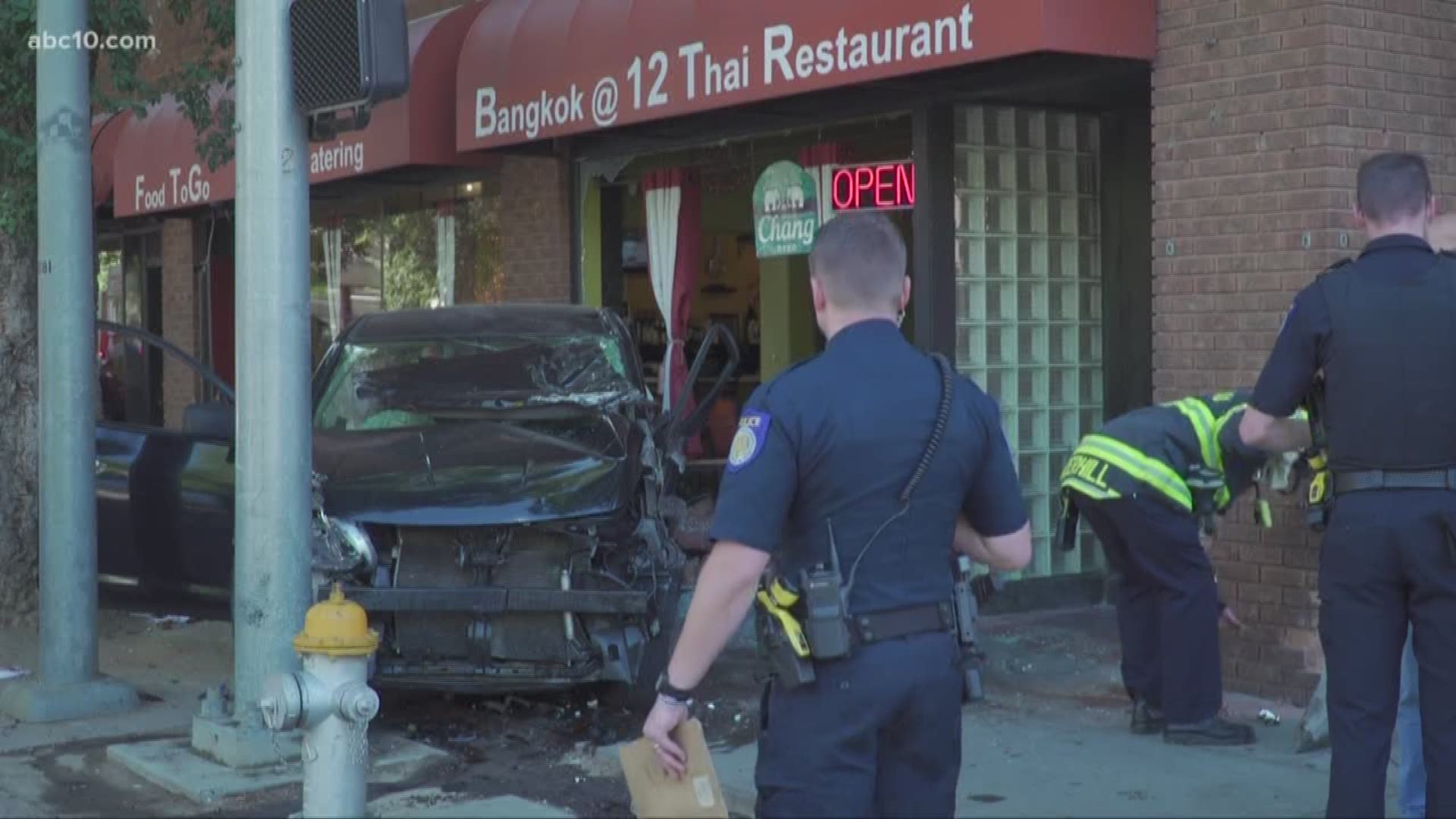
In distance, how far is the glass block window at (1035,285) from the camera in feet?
33.7

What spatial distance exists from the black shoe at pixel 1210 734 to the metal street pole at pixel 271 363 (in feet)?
11.3

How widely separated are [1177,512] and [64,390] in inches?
196

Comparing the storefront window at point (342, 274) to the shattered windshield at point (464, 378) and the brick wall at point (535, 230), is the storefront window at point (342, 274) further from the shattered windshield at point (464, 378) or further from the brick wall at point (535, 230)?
the shattered windshield at point (464, 378)

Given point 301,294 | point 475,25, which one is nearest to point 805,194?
point 475,25

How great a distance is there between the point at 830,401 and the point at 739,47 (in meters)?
6.22

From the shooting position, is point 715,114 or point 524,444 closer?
point 524,444

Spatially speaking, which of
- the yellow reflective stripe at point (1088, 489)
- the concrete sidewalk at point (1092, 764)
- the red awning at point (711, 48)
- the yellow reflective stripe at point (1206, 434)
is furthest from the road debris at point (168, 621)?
the yellow reflective stripe at point (1206, 434)

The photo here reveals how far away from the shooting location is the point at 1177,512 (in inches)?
273

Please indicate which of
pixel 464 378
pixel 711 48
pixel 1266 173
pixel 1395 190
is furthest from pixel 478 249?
pixel 1395 190

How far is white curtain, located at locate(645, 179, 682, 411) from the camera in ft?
41.7

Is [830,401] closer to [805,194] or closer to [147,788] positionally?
[147,788]

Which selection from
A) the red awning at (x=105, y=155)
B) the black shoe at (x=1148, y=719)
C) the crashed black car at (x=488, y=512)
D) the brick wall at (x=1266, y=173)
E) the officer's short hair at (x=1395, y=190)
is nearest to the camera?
the officer's short hair at (x=1395, y=190)

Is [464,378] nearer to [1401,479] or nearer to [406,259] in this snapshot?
[1401,479]

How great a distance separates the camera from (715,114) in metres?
11.0
